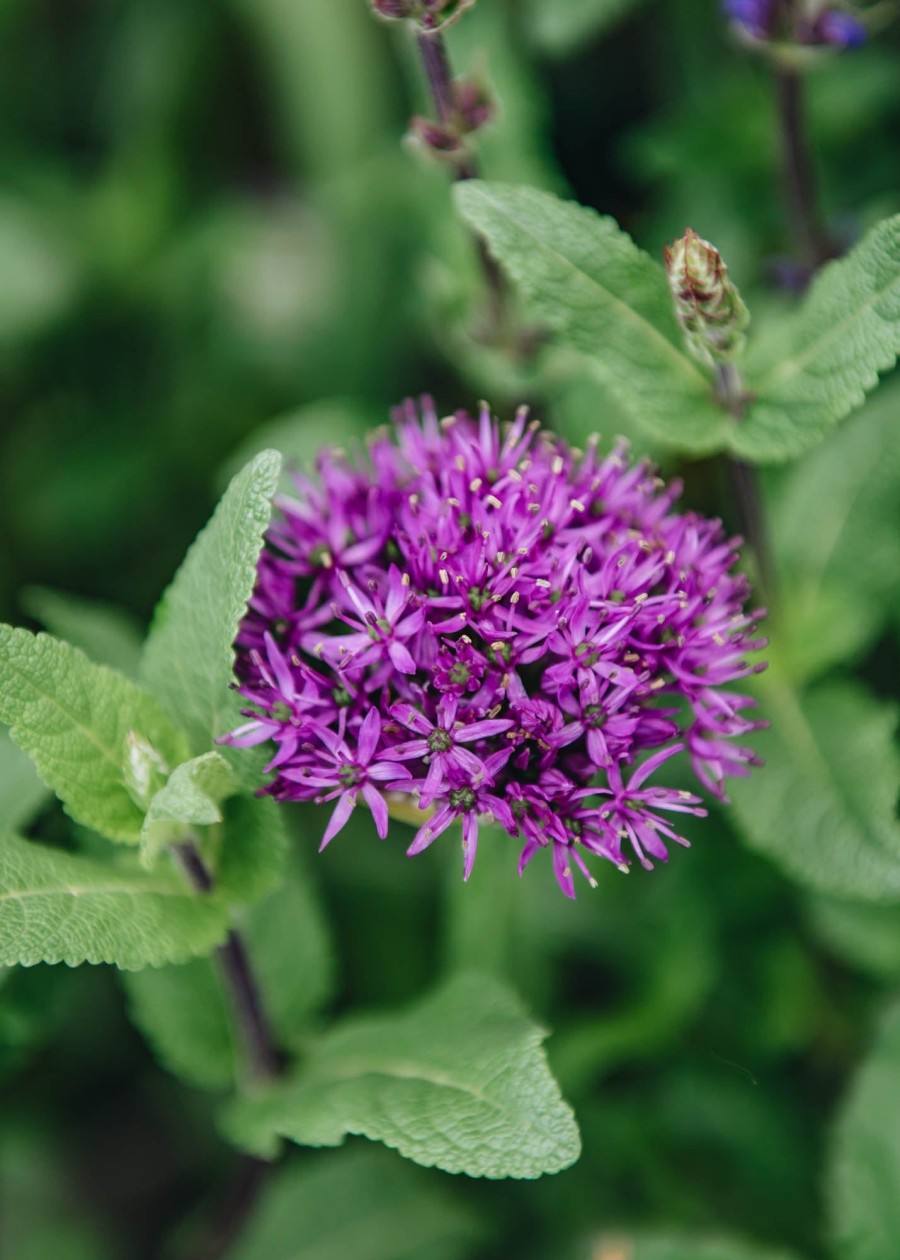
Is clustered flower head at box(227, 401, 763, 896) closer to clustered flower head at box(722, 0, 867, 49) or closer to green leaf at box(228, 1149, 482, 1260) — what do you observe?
clustered flower head at box(722, 0, 867, 49)

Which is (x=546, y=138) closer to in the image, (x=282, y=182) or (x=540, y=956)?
(x=282, y=182)

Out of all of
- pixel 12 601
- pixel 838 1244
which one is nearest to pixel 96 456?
pixel 12 601

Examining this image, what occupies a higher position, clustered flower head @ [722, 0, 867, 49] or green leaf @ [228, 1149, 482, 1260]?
clustered flower head @ [722, 0, 867, 49]

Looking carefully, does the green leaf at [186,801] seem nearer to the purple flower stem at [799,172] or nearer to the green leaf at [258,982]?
the green leaf at [258,982]

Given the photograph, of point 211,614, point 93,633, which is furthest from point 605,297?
point 93,633

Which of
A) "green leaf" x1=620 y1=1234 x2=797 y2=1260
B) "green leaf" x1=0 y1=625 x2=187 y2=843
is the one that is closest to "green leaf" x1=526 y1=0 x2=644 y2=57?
"green leaf" x1=0 y1=625 x2=187 y2=843
